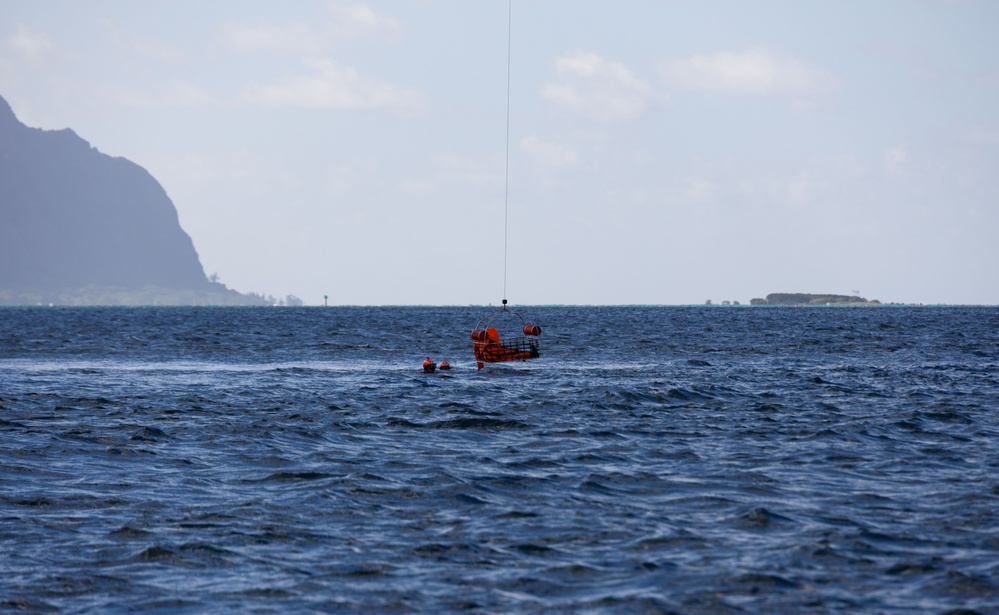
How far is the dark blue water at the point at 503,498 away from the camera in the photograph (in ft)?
38.7

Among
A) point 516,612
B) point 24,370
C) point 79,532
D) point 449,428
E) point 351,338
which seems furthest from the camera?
point 351,338

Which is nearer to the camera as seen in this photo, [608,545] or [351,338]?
[608,545]

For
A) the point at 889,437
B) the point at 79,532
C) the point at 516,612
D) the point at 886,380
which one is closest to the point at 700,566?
the point at 516,612

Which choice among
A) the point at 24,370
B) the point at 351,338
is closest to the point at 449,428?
the point at 24,370

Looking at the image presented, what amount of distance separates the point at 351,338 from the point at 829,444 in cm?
5235

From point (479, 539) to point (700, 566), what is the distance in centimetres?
309

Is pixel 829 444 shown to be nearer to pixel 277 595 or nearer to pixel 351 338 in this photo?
pixel 277 595

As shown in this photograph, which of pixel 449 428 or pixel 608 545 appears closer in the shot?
pixel 608 545

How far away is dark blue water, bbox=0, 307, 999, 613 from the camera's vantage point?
38.7 feet

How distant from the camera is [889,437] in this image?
22.5 metres

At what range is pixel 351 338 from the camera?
70.8 metres

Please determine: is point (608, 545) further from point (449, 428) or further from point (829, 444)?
point (449, 428)

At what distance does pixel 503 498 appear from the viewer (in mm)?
16328

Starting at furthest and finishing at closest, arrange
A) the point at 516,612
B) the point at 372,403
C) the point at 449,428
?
the point at 372,403, the point at 449,428, the point at 516,612
